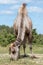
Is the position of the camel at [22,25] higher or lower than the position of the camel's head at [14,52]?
→ higher

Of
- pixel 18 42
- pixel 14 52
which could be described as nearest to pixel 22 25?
pixel 18 42

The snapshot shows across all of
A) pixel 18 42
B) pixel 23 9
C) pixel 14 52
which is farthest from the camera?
pixel 23 9

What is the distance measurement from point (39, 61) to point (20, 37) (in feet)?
4.38

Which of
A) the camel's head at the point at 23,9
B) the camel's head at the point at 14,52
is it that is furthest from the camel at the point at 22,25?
the camel's head at the point at 14,52

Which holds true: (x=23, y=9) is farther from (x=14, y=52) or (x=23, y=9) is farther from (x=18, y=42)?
(x=14, y=52)

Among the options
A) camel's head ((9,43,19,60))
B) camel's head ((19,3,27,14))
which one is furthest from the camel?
camel's head ((9,43,19,60))

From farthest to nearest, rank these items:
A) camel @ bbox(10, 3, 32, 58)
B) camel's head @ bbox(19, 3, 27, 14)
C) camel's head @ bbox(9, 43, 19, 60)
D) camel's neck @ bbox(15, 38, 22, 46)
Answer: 1. camel's head @ bbox(19, 3, 27, 14)
2. camel @ bbox(10, 3, 32, 58)
3. camel's neck @ bbox(15, 38, 22, 46)
4. camel's head @ bbox(9, 43, 19, 60)

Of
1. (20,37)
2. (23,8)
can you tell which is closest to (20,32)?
(20,37)

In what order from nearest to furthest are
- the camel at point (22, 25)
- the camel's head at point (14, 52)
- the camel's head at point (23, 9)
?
the camel's head at point (14, 52), the camel at point (22, 25), the camel's head at point (23, 9)

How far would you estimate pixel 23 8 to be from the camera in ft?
44.6

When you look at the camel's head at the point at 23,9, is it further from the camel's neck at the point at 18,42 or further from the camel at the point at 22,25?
the camel's neck at the point at 18,42

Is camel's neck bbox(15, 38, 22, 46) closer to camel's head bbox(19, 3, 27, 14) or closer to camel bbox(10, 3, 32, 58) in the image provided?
camel bbox(10, 3, 32, 58)

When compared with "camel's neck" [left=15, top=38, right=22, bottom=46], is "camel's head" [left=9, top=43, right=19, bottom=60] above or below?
below

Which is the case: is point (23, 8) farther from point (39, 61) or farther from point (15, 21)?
point (39, 61)
